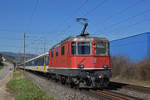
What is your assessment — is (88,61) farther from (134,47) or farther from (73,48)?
(134,47)

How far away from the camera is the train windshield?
13.7 meters

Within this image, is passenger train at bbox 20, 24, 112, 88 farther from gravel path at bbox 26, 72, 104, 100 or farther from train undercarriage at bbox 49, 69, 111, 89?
gravel path at bbox 26, 72, 104, 100

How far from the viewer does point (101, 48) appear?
544 inches

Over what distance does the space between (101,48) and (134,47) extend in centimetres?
1107

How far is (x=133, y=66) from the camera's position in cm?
2261

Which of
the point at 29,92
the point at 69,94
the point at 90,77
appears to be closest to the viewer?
the point at 29,92

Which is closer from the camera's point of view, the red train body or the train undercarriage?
the train undercarriage

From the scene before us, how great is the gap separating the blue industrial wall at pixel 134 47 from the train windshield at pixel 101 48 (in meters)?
8.92

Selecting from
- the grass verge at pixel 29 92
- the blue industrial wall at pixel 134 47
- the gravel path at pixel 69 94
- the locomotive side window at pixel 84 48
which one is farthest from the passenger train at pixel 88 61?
the blue industrial wall at pixel 134 47

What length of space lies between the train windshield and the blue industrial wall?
8921 millimetres

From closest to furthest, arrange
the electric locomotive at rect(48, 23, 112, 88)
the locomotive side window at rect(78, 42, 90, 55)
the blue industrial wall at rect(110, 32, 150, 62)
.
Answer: the electric locomotive at rect(48, 23, 112, 88), the locomotive side window at rect(78, 42, 90, 55), the blue industrial wall at rect(110, 32, 150, 62)

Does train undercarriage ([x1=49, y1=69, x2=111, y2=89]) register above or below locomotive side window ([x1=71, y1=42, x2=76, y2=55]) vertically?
below

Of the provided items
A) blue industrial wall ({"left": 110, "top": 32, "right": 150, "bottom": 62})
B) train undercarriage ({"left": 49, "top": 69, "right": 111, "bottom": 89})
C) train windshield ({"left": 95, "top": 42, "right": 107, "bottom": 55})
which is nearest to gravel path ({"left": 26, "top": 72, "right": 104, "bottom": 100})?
train undercarriage ({"left": 49, "top": 69, "right": 111, "bottom": 89})

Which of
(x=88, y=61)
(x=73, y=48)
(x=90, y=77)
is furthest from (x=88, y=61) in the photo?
(x=73, y=48)
